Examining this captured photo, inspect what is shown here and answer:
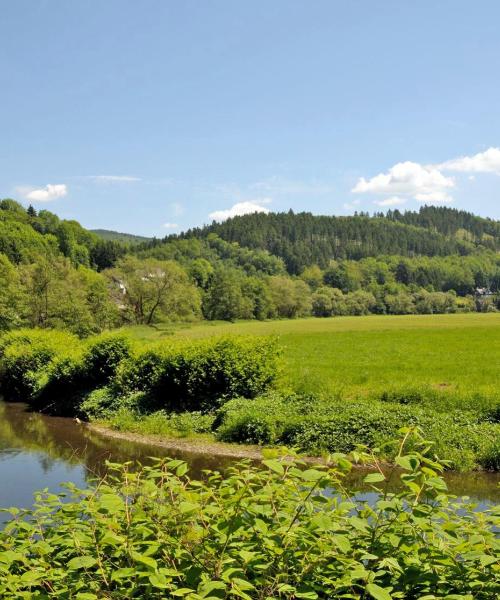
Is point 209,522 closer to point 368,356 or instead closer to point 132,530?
point 132,530

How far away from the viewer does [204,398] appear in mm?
23297

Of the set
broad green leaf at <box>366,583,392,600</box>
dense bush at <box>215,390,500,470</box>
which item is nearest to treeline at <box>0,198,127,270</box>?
dense bush at <box>215,390,500,470</box>

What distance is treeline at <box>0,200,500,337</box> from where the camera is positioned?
48.7 meters

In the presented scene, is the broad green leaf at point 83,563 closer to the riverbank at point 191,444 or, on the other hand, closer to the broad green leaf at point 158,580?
the broad green leaf at point 158,580

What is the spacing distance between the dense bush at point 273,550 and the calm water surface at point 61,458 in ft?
23.9

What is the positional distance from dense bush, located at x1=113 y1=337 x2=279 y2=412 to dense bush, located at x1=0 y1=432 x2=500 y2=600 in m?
19.1

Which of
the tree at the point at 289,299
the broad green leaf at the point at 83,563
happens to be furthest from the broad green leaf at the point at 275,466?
the tree at the point at 289,299

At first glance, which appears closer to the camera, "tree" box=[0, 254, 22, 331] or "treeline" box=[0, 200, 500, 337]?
"tree" box=[0, 254, 22, 331]

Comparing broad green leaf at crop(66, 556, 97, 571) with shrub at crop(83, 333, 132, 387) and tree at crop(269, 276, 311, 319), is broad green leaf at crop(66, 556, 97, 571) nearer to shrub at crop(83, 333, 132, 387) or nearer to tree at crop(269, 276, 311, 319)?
shrub at crop(83, 333, 132, 387)

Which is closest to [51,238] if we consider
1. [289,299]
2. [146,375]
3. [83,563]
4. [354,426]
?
[289,299]

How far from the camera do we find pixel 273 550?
3018mm

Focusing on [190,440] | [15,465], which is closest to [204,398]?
[190,440]

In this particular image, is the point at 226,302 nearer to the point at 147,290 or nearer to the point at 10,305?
the point at 147,290

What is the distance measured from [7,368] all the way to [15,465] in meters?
17.0
